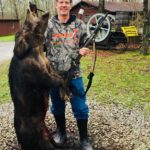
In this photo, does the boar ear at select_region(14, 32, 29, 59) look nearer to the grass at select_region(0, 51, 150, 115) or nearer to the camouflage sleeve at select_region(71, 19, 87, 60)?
the camouflage sleeve at select_region(71, 19, 87, 60)

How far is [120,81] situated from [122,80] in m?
0.20

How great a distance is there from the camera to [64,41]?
510 centimetres

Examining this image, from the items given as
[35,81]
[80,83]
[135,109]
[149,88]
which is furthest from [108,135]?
[149,88]

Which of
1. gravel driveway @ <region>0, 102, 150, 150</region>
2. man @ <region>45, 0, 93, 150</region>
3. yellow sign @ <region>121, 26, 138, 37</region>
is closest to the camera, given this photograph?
man @ <region>45, 0, 93, 150</region>

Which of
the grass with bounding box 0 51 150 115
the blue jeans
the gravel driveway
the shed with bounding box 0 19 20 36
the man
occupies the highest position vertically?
the man

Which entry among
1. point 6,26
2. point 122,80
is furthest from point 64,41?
point 6,26

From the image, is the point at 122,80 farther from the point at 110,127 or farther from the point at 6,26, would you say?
the point at 6,26

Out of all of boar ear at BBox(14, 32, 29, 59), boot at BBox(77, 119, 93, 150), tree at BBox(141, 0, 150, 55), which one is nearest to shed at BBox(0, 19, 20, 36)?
tree at BBox(141, 0, 150, 55)

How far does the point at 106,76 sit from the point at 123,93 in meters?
2.66

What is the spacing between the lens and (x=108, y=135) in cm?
629

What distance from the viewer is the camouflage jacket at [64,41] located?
5082mm

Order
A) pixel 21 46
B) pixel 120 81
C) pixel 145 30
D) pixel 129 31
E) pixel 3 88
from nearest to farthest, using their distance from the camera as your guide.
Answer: pixel 21 46 < pixel 3 88 < pixel 120 81 < pixel 145 30 < pixel 129 31

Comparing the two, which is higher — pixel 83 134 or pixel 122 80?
pixel 83 134

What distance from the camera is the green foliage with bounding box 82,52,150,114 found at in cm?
891
